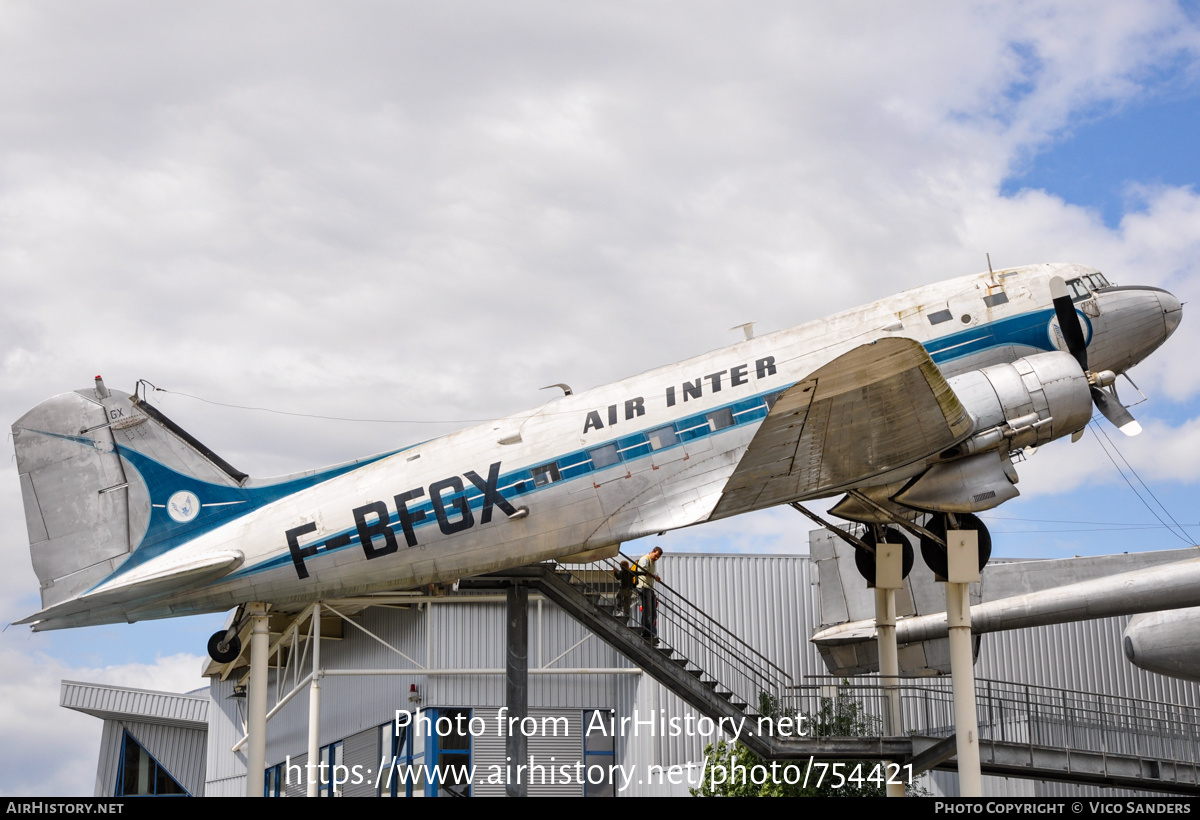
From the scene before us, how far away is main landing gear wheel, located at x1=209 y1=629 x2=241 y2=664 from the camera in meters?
20.3

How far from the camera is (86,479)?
66.2ft

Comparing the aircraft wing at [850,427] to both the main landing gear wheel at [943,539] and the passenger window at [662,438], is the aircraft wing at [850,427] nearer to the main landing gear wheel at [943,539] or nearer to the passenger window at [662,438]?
the passenger window at [662,438]

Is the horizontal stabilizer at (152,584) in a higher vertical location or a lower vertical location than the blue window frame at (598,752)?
higher

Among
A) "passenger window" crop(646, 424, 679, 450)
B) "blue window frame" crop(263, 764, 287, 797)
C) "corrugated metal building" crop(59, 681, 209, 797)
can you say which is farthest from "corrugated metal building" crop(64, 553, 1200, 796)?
"corrugated metal building" crop(59, 681, 209, 797)

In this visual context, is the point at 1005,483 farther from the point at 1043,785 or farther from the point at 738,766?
the point at 1043,785

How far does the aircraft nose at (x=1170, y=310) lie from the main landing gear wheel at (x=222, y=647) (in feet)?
61.3

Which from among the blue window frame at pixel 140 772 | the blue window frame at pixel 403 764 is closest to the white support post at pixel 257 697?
the blue window frame at pixel 403 764

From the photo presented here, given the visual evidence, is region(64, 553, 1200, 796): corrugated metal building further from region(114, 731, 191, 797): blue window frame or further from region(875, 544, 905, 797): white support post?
region(114, 731, 191, 797): blue window frame

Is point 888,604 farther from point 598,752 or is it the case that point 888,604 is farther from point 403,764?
point 403,764

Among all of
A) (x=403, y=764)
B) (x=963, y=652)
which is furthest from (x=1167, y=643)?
(x=403, y=764)

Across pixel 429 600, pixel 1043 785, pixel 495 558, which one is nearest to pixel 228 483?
pixel 495 558

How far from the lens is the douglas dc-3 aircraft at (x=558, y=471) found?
62.6 feet

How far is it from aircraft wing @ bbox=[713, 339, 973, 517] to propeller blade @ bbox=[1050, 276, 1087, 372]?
352 centimetres

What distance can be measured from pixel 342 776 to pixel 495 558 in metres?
17.2
